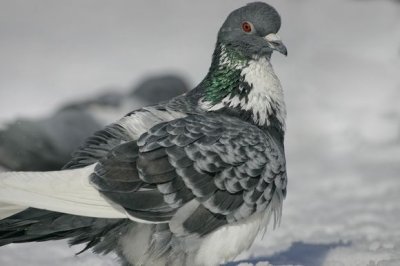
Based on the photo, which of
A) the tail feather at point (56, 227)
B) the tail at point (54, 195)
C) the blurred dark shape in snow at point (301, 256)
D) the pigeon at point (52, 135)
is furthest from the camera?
the pigeon at point (52, 135)

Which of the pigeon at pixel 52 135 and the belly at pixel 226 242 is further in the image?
the pigeon at pixel 52 135

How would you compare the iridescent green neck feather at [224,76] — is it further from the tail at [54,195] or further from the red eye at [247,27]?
the tail at [54,195]

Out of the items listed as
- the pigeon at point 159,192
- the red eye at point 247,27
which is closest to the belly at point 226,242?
the pigeon at point 159,192

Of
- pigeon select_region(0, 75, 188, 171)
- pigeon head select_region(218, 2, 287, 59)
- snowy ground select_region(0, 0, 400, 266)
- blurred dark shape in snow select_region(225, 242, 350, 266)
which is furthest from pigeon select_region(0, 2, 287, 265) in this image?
pigeon select_region(0, 75, 188, 171)

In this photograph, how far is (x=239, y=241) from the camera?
5.53 metres

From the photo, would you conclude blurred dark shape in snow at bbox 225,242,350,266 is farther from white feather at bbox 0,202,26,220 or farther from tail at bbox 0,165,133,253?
white feather at bbox 0,202,26,220

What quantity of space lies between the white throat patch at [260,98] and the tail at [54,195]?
1.21m

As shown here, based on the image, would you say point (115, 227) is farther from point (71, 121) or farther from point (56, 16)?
point (56, 16)

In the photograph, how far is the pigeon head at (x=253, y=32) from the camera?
6211 millimetres

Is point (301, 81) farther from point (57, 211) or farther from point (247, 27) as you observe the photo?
point (57, 211)

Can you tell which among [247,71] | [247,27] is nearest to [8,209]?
[247,71]

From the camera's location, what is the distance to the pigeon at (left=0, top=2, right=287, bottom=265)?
Result: 5.19m

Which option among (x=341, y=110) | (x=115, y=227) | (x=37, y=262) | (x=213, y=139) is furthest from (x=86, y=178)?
(x=341, y=110)

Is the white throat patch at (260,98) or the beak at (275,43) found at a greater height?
the beak at (275,43)
